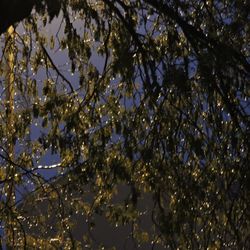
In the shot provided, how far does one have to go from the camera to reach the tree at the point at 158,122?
19.5 ft

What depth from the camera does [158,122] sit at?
616cm

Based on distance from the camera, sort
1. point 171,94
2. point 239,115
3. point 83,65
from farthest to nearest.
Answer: point 83,65, point 239,115, point 171,94

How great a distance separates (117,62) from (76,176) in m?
1.10

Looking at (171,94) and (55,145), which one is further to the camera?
(55,145)

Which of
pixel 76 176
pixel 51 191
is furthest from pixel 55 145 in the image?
pixel 51 191

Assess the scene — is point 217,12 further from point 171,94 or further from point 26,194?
point 26,194

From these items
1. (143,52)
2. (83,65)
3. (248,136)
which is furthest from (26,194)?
(248,136)

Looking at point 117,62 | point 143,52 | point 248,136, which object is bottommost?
point 248,136

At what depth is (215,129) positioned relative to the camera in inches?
246

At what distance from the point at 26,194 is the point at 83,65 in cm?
121

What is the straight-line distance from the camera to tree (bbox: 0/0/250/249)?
5.93 metres

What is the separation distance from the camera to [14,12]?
17.5 ft

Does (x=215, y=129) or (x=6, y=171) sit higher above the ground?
(x=6, y=171)

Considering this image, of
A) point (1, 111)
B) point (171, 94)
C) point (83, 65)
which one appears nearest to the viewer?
point (171, 94)
